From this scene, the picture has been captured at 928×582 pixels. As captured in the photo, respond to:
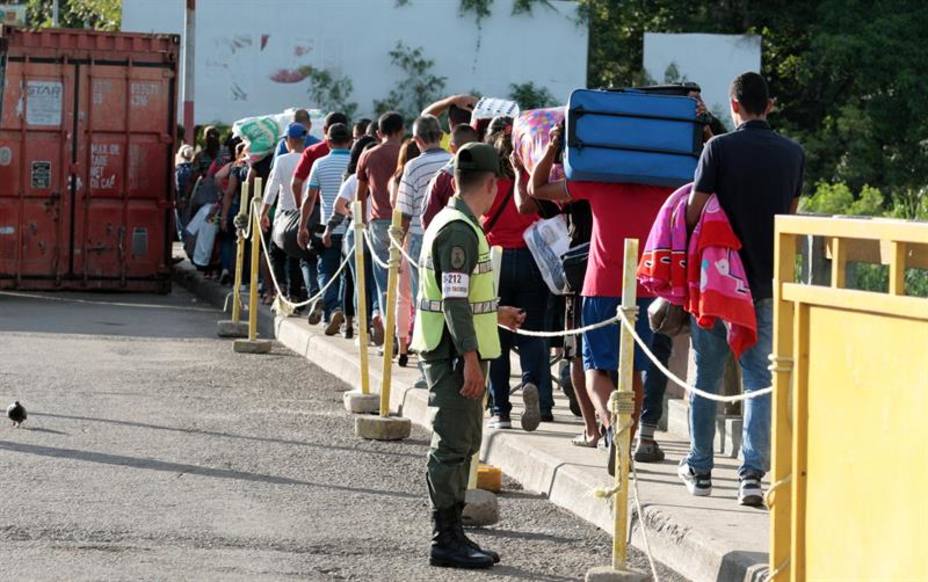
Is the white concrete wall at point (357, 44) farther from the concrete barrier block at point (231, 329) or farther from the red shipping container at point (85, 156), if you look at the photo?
the concrete barrier block at point (231, 329)

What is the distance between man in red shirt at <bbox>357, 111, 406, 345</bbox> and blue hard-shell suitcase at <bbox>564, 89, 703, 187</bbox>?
5296mm

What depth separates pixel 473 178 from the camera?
7.91 metres

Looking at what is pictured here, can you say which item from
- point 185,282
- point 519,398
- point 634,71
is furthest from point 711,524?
point 634,71

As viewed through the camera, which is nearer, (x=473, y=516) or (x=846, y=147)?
(x=473, y=516)

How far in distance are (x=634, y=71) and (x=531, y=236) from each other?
4126 cm

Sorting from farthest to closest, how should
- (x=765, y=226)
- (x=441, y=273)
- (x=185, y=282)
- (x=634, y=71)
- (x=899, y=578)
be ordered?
(x=634, y=71) → (x=185, y=282) → (x=765, y=226) → (x=441, y=273) → (x=899, y=578)

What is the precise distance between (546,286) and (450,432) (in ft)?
11.0

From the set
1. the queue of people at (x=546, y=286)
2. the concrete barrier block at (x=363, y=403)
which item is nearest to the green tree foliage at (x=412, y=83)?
the queue of people at (x=546, y=286)

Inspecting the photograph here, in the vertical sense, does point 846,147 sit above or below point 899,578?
above

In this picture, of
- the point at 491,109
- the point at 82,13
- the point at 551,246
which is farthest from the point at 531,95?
the point at 551,246

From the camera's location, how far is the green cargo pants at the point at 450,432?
7.90m

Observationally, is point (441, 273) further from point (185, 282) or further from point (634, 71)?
point (634, 71)

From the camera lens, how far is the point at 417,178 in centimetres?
1306

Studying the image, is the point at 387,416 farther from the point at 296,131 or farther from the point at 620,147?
the point at 296,131
